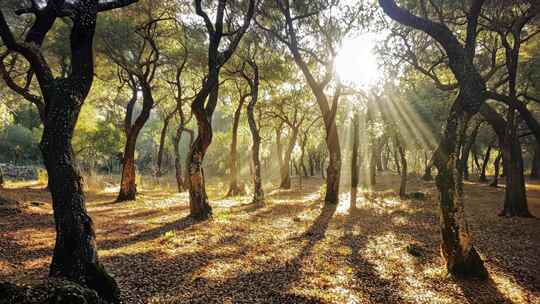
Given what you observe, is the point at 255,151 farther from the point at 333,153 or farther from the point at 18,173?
the point at 18,173

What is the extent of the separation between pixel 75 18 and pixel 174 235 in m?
7.01

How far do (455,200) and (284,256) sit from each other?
182 inches

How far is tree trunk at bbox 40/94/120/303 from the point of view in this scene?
4727 mm

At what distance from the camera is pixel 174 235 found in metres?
9.92

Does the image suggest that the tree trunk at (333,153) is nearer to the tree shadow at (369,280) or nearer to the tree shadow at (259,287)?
the tree shadow at (369,280)

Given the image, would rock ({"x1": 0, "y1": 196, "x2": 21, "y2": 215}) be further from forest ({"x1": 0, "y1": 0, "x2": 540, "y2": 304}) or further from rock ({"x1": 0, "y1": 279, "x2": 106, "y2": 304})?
rock ({"x1": 0, "y1": 279, "x2": 106, "y2": 304})

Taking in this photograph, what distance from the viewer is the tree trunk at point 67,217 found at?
186 inches

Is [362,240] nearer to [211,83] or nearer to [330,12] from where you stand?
[211,83]

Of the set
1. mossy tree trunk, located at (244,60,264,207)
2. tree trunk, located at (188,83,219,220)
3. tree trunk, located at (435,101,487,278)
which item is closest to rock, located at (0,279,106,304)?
tree trunk, located at (435,101,487,278)

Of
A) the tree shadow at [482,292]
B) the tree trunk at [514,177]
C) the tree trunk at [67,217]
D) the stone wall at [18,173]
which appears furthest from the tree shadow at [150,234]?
the stone wall at [18,173]

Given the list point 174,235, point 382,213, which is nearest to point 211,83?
point 174,235

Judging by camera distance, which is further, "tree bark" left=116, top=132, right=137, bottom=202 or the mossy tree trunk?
"tree bark" left=116, top=132, right=137, bottom=202

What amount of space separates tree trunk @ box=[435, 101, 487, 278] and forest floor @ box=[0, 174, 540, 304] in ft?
1.35

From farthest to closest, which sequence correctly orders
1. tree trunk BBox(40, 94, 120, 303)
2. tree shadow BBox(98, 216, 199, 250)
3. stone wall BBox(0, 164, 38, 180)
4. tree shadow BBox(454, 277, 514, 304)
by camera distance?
1. stone wall BBox(0, 164, 38, 180)
2. tree shadow BBox(98, 216, 199, 250)
3. tree shadow BBox(454, 277, 514, 304)
4. tree trunk BBox(40, 94, 120, 303)
